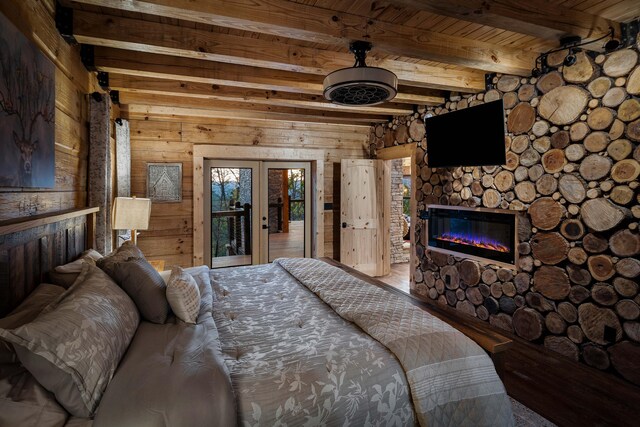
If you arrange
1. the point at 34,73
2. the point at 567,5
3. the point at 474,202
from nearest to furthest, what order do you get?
the point at 34,73 < the point at 567,5 < the point at 474,202

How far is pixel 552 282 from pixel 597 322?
412mm

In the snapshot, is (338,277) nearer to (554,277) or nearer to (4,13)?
(554,277)

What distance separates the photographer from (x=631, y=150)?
239cm

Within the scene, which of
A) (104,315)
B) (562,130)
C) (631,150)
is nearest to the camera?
(104,315)

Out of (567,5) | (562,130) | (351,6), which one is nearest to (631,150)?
(562,130)

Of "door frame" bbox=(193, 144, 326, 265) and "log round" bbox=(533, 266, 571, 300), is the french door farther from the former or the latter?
"log round" bbox=(533, 266, 571, 300)

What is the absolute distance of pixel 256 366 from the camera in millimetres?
1404

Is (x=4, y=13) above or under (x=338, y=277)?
above

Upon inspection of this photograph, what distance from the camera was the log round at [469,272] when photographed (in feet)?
12.0

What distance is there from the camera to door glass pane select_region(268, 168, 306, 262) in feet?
17.0

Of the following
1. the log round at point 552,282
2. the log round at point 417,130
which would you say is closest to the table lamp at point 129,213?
the log round at point 417,130

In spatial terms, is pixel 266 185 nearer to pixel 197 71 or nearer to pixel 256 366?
pixel 197 71

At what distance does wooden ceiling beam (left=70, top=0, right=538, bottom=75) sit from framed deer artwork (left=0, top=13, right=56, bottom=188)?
46cm

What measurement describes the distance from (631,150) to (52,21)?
3.81m
